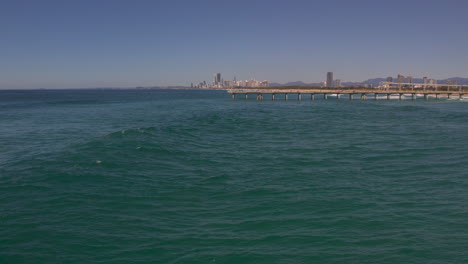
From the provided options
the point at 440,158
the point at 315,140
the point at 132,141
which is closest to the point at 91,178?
the point at 132,141

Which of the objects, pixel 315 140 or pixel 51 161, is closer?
pixel 51 161

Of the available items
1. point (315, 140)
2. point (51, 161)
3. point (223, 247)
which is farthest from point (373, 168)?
point (51, 161)

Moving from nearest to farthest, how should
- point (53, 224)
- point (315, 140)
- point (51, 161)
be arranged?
point (53, 224) → point (51, 161) → point (315, 140)

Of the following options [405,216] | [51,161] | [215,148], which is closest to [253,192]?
[405,216]

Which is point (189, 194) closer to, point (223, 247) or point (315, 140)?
point (223, 247)

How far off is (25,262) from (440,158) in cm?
2350

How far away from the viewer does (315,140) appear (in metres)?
30.6

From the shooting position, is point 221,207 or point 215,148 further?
point 215,148

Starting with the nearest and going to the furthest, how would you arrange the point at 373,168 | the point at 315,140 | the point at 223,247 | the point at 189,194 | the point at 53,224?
the point at 223,247 → the point at 53,224 → the point at 189,194 → the point at 373,168 → the point at 315,140

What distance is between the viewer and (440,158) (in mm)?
22562

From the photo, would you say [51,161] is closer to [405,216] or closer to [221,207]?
[221,207]

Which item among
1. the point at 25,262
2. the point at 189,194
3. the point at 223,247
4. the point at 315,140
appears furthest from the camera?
the point at 315,140

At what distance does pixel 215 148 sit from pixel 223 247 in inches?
649

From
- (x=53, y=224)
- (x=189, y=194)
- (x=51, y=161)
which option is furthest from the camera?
(x=51, y=161)
